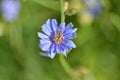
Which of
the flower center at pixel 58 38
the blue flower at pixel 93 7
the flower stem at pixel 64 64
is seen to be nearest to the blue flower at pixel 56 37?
the flower center at pixel 58 38

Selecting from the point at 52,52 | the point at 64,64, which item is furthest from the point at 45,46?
the point at 64,64

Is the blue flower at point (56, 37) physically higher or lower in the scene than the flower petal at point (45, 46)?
higher

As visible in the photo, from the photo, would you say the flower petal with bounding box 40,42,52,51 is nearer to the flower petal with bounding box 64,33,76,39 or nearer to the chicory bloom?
the flower petal with bounding box 64,33,76,39

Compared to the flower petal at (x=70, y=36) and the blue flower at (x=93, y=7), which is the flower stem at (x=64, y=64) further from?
the blue flower at (x=93, y=7)

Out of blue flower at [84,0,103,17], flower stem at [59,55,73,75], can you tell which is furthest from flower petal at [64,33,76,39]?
blue flower at [84,0,103,17]

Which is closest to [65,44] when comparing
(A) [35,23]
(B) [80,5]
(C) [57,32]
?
(C) [57,32]

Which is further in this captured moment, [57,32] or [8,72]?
[8,72]

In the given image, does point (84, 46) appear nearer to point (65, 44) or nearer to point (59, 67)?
point (59, 67)
